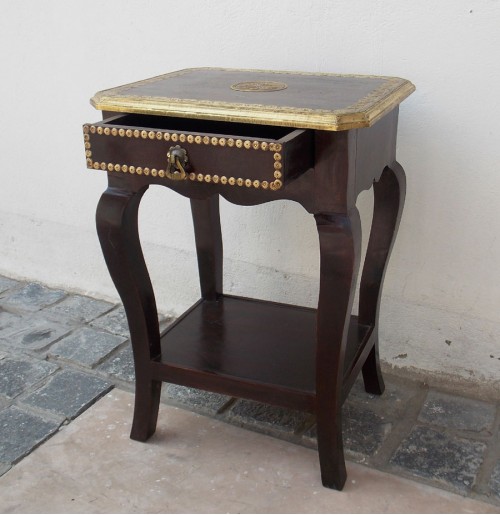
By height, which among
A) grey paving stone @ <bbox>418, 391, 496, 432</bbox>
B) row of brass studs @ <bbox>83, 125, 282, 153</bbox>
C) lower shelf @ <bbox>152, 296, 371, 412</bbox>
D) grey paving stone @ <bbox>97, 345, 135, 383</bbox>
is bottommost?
grey paving stone @ <bbox>418, 391, 496, 432</bbox>

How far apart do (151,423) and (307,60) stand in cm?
121

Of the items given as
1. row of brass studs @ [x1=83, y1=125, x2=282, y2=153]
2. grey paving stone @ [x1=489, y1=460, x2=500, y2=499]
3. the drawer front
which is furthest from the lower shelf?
row of brass studs @ [x1=83, y1=125, x2=282, y2=153]

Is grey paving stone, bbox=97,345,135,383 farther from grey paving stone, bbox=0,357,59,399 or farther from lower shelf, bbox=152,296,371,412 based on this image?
lower shelf, bbox=152,296,371,412

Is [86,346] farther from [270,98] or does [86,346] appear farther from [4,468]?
[270,98]

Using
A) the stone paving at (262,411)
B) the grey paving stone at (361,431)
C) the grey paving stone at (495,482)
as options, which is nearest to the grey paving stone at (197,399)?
the stone paving at (262,411)

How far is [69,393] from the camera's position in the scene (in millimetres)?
2316

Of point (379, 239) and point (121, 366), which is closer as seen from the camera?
A: point (379, 239)

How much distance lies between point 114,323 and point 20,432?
729 millimetres

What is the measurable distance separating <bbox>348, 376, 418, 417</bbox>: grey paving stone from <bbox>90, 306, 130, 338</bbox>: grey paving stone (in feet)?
2.96

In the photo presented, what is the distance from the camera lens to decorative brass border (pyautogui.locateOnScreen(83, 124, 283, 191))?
151cm

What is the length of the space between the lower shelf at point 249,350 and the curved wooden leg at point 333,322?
0.21 feet

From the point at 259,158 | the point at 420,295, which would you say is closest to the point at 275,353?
the point at 420,295

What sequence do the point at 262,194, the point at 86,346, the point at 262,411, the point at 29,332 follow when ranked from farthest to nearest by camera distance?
the point at 29,332 → the point at 86,346 → the point at 262,411 → the point at 262,194

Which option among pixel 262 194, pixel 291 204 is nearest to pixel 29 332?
pixel 291 204
